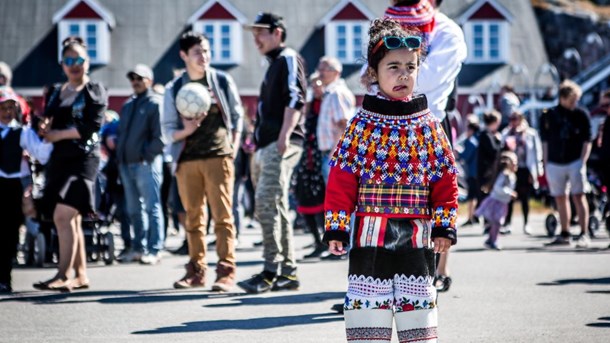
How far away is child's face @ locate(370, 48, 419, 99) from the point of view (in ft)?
17.9

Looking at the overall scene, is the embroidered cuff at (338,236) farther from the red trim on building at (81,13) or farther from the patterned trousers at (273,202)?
the red trim on building at (81,13)

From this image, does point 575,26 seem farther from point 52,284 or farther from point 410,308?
point 410,308

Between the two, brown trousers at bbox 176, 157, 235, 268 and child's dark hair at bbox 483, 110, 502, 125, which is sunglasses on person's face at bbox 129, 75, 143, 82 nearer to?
brown trousers at bbox 176, 157, 235, 268

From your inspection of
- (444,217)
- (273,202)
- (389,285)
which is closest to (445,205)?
(444,217)

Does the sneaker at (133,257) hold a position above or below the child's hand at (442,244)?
below

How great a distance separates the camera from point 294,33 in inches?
1618

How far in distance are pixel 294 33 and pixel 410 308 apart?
3624cm

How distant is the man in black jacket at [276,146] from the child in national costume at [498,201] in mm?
5225

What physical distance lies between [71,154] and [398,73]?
16.2ft

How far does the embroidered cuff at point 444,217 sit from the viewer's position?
5.36 metres

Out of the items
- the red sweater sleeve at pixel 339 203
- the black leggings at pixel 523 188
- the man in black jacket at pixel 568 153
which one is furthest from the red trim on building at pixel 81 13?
the red sweater sleeve at pixel 339 203

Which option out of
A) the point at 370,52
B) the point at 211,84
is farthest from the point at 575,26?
the point at 370,52

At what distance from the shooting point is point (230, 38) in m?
40.4

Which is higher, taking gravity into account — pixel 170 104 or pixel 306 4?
pixel 306 4
